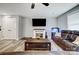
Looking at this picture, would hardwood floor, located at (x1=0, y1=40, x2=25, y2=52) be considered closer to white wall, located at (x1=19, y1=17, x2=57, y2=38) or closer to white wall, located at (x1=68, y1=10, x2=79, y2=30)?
white wall, located at (x1=19, y1=17, x2=57, y2=38)

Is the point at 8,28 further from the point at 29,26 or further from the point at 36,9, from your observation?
the point at 29,26

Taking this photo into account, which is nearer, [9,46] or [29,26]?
[9,46]

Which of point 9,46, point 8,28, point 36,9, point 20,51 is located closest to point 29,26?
point 8,28

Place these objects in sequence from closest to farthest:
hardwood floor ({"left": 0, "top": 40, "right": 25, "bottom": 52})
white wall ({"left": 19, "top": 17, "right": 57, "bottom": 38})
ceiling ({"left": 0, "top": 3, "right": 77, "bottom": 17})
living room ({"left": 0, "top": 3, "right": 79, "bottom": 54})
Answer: ceiling ({"left": 0, "top": 3, "right": 77, "bottom": 17}) < hardwood floor ({"left": 0, "top": 40, "right": 25, "bottom": 52}) < living room ({"left": 0, "top": 3, "right": 79, "bottom": 54}) < white wall ({"left": 19, "top": 17, "right": 57, "bottom": 38})

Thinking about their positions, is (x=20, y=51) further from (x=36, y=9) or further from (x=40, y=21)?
(x=40, y=21)

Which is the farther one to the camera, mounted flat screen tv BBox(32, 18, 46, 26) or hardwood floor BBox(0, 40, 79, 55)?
mounted flat screen tv BBox(32, 18, 46, 26)

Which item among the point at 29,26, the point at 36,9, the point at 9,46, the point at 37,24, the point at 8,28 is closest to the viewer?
the point at 36,9

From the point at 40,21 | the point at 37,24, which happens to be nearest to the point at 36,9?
the point at 40,21

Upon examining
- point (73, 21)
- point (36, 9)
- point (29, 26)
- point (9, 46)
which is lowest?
point (9, 46)

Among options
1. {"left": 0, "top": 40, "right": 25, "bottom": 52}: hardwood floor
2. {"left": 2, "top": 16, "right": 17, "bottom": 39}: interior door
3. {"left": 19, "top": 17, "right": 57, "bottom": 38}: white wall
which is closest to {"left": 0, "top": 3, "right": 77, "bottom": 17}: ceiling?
{"left": 2, "top": 16, "right": 17, "bottom": 39}: interior door

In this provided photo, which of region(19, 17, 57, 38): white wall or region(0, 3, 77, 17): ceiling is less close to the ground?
region(0, 3, 77, 17): ceiling

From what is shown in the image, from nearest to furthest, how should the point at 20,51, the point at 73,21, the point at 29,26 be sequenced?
the point at 20,51, the point at 73,21, the point at 29,26

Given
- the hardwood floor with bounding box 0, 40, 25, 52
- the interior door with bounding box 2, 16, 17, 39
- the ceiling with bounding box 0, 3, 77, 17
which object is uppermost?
the ceiling with bounding box 0, 3, 77, 17

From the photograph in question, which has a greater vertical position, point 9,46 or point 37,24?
point 37,24
